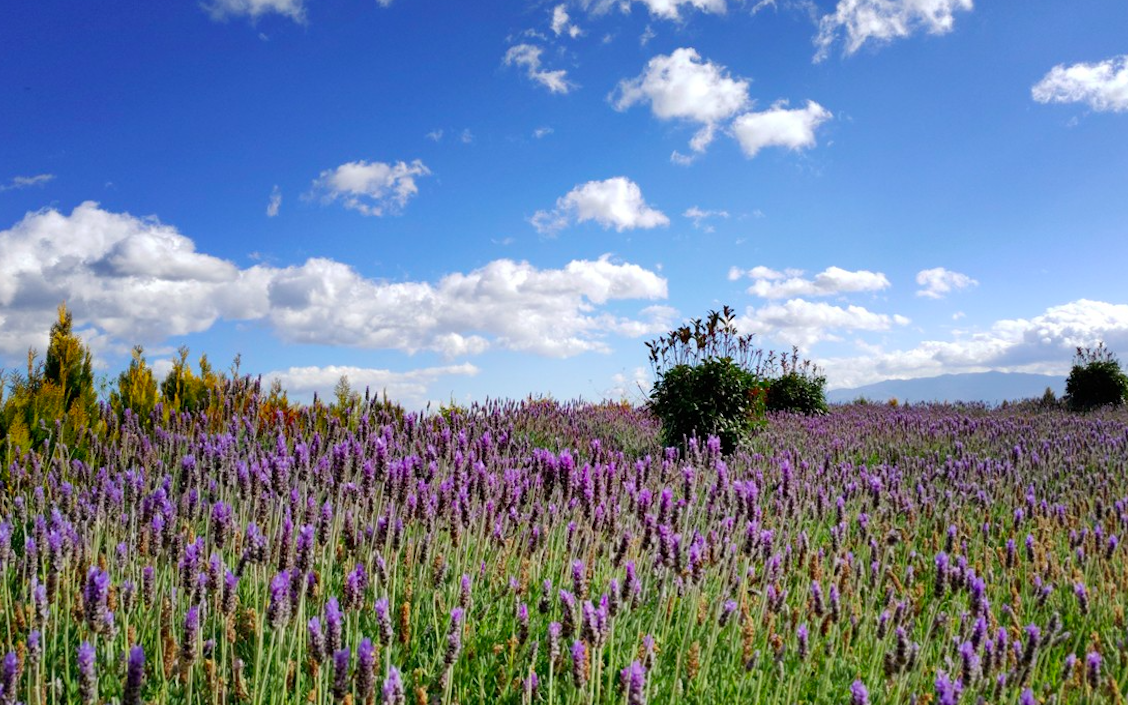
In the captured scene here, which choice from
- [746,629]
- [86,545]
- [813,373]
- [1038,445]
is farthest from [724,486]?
[813,373]

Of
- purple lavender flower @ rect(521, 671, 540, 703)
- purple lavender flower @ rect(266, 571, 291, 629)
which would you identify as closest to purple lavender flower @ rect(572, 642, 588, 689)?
purple lavender flower @ rect(521, 671, 540, 703)

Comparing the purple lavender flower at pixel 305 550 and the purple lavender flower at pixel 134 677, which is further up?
the purple lavender flower at pixel 305 550

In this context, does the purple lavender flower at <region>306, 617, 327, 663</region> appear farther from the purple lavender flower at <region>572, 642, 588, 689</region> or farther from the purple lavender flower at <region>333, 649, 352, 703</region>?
the purple lavender flower at <region>572, 642, 588, 689</region>

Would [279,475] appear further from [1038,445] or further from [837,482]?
[1038,445]

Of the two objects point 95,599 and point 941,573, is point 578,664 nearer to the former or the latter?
point 95,599

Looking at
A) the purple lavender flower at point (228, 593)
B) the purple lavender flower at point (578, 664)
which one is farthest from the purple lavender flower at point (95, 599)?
the purple lavender flower at point (578, 664)

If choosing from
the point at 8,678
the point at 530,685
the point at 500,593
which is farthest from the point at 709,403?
the point at 8,678

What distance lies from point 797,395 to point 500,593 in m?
15.1

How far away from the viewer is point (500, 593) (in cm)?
379

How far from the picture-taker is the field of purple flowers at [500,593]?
246cm

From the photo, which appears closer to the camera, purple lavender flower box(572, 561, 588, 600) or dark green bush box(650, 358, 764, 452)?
purple lavender flower box(572, 561, 588, 600)

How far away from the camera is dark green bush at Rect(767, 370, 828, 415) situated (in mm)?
17672

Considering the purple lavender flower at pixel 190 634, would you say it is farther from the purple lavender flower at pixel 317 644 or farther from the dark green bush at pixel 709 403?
the dark green bush at pixel 709 403

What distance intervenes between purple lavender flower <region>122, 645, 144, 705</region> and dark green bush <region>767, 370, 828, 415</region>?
1652 cm
